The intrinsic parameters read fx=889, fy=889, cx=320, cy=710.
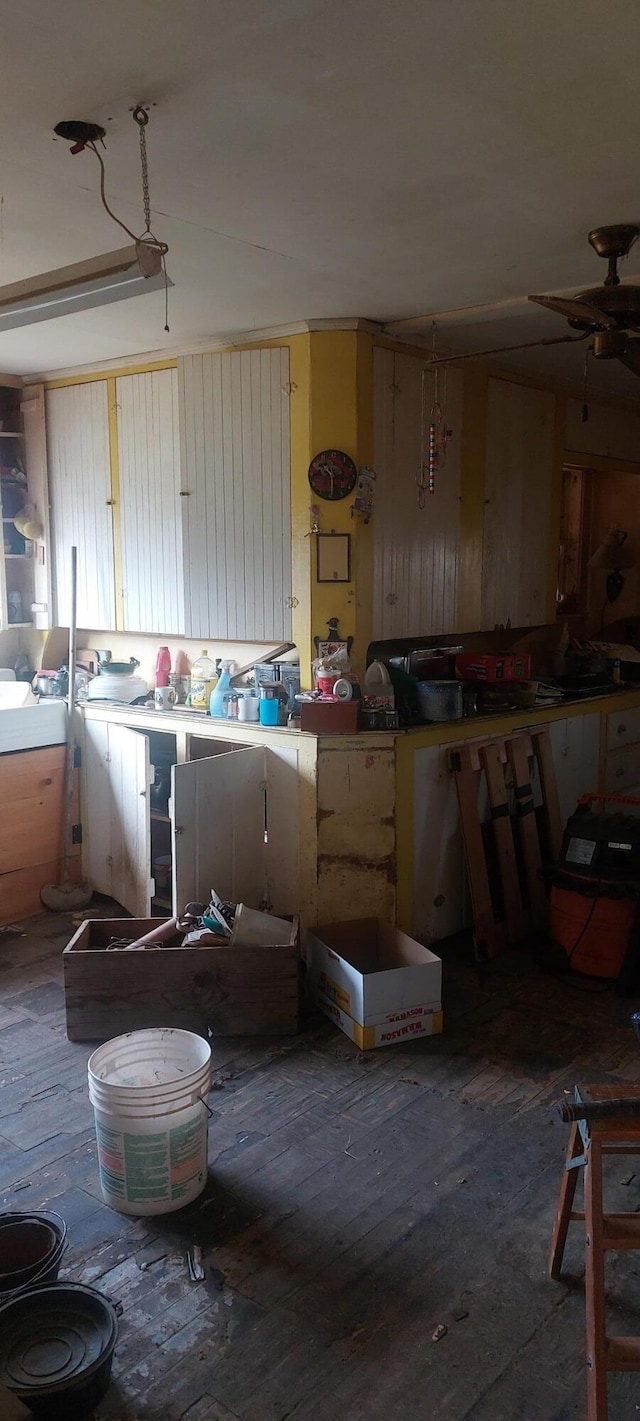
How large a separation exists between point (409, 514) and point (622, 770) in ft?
6.59

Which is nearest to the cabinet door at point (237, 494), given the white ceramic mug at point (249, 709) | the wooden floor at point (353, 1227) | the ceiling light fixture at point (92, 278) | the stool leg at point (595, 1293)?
the white ceramic mug at point (249, 709)

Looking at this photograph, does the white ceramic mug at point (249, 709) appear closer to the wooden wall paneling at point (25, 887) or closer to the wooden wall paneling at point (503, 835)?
the wooden wall paneling at point (503, 835)

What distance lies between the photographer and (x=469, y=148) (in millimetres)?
2100

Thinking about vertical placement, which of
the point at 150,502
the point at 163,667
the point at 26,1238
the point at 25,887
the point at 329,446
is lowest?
the point at 26,1238

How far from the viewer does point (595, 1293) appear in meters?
1.71

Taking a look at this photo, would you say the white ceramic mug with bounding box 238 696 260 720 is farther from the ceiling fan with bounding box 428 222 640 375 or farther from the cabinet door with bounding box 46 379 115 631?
the ceiling fan with bounding box 428 222 640 375

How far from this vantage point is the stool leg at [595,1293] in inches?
65.2

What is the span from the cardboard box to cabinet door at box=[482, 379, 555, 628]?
1.90m

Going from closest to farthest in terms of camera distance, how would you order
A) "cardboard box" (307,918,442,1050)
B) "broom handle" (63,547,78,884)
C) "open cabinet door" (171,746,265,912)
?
"cardboard box" (307,918,442,1050), "open cabinet door" (171,746,265,912), "broom handle" (63,547,78,884)

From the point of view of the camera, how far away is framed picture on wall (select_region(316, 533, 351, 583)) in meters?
3.67

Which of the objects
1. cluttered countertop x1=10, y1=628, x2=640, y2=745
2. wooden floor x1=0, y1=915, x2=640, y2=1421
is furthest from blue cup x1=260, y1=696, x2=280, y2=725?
wooden floor x1=0, y1=915, x2=640, y2=1421

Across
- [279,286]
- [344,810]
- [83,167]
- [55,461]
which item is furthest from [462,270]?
[55,461]

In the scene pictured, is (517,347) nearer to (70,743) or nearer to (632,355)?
(632,355)

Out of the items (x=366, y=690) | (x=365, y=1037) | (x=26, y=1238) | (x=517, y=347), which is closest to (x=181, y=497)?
(x=366, y=690)
